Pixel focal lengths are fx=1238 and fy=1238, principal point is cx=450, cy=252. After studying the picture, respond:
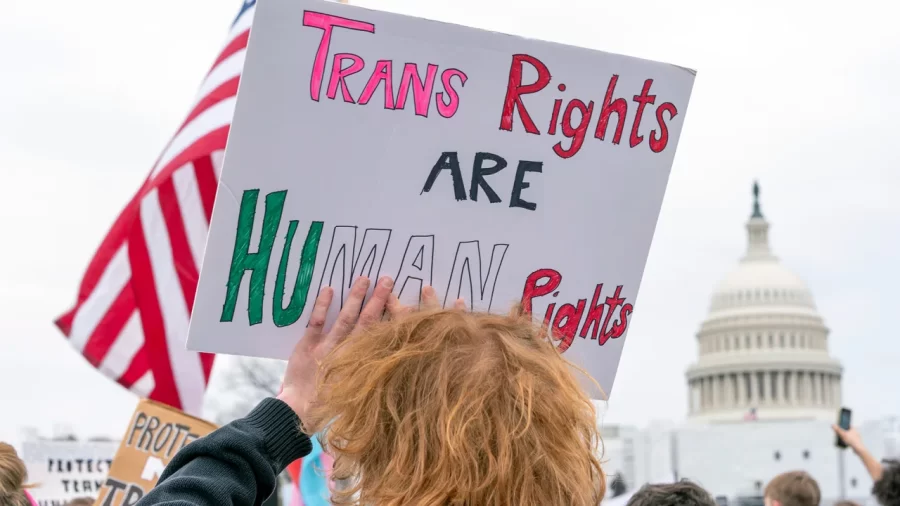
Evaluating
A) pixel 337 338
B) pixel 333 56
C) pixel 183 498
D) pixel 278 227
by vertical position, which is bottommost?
pixel 183 498

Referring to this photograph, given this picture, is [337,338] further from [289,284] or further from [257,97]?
[257,97]

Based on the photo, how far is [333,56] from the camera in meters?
2.21

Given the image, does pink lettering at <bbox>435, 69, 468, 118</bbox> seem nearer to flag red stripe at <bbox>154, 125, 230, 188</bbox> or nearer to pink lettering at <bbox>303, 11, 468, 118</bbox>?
pink lettering at <bbox>303, 11, 468, 118</bbox>

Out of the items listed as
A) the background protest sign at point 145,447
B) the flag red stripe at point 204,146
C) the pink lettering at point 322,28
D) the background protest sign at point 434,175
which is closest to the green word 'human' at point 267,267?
the background protest sign at point 434,175

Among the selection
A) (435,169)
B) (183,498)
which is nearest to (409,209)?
(435,169)

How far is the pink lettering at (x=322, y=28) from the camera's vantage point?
7.15ft

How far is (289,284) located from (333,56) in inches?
16.5

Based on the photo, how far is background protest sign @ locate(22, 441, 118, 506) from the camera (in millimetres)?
8734

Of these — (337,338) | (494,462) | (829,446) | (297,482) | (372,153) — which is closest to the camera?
(494,462)

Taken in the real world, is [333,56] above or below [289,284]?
above

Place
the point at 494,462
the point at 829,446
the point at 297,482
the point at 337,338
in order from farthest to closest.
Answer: the point at 829,446
the point at 297,482
the point at 337,338
the point at 494,462

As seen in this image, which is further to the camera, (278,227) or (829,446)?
(829,446)

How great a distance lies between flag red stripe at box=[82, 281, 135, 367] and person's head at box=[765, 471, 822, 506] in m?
3.04

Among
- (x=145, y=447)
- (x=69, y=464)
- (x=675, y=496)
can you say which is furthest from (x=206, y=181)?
(x=69, y=464)
